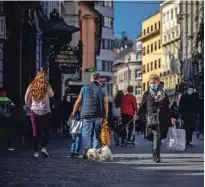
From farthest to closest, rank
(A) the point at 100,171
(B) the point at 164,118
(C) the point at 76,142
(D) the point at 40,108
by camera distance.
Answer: (C) the point at 76,142 → (D) the point at 40,108 → (B) the point at 164,118 → (A) the point at 100,171

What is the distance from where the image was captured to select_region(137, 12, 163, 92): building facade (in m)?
126

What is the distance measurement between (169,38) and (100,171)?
10493 centimetres

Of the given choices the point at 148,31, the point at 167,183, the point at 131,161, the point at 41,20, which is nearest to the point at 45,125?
the point at 131,161

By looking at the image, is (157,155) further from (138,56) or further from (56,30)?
(138,56)

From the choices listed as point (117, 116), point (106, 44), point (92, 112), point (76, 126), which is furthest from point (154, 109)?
point (106, 44)

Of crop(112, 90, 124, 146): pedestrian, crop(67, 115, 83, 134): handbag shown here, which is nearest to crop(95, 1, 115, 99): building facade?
crop(112, 90, 124, 146): pedestrian

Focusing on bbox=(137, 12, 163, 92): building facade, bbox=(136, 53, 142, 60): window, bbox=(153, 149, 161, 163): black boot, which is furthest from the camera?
bbox=(136, 53, 142, 60): window

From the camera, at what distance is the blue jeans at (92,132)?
14375 mm

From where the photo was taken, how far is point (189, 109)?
798 inches

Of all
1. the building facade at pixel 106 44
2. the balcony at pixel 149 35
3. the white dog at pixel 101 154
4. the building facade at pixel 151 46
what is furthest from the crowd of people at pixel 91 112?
the balcony at pixel 149 35

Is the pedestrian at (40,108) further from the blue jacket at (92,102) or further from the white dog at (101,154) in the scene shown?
the white dog at (101,154)

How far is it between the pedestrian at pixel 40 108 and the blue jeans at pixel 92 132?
35.2 inches

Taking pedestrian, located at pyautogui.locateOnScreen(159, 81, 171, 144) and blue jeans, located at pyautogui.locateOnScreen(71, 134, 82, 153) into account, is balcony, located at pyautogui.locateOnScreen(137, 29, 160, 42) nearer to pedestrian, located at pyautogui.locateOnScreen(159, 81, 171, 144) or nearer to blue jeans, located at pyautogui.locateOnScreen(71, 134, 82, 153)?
blue jeans, located at pyautogui.locateOnScreen(71, 134, 82, 153)

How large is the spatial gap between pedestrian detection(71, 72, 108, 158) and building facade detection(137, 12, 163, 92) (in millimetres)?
107742
